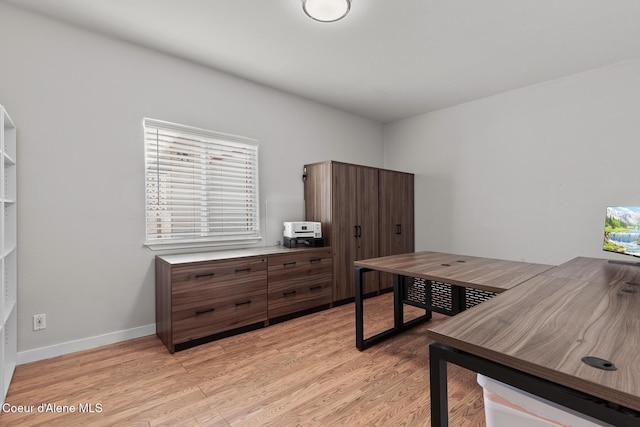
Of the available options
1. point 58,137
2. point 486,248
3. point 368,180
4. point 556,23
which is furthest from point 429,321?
point 58,137

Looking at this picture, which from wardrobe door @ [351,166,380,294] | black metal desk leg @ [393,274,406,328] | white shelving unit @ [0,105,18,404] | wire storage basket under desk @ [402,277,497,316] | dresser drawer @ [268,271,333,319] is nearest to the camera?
white shelving unit @ [0,105,18,404]

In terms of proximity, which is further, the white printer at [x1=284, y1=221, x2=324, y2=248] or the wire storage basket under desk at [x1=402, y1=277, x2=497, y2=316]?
the white printer at [x1=284, y1=221, x2=324, y2=248]

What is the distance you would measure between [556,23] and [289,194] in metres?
3.19

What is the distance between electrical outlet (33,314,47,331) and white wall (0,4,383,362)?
30 mm

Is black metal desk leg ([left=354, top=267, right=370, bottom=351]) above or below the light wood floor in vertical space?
above

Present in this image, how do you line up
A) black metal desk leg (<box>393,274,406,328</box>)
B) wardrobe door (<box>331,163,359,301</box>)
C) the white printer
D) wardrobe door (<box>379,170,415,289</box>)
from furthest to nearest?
1. wardrobe door (<box>379,170,415,289</box>)
2. wardrobe door (<box>331,163,359,301</box>)
3. the white printer
4. black metal desk leg (<box>393,274,406,328</box>)

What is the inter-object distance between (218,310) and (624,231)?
3.42 metres

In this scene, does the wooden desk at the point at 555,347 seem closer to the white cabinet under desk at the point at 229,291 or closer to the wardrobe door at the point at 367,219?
the white cabinet under desk at the point at 229,291

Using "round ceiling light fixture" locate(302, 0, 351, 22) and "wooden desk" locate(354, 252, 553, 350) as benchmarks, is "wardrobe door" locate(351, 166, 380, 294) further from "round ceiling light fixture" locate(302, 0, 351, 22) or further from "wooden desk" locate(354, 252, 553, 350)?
"round ceiling light fixture" locate(302, 0, 351, 22)

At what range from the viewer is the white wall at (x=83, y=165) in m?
2.40

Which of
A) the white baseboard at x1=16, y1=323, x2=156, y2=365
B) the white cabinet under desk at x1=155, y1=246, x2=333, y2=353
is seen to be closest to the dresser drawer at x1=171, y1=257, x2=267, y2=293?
the white cabinet under desk at x1=155, y1=246, x2=333, y2=353

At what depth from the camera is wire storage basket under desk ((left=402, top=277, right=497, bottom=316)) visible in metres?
2.51

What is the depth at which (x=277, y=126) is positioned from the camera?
3.98 metres

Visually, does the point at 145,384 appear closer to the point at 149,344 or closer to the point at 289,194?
the point at 149,344
